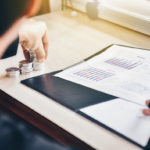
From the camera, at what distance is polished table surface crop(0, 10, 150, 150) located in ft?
2.51

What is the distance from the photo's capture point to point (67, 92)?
0.94m

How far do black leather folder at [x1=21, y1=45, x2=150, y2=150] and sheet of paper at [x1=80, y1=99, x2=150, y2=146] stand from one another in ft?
0.07

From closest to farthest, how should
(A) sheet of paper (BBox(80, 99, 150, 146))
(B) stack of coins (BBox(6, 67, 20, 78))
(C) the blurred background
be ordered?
(A) sheet of paper (BBox(80, 99, 150, 146)) → (B) stack of coins (BBox(6, 67, 20, 78)) → (C) the blurred background

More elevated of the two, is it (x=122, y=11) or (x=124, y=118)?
(x=122, y=11)

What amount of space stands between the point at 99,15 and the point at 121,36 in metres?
0.26

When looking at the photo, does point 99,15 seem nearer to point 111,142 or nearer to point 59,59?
point 59,59

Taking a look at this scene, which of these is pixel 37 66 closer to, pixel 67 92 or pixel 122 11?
pixel 67 92

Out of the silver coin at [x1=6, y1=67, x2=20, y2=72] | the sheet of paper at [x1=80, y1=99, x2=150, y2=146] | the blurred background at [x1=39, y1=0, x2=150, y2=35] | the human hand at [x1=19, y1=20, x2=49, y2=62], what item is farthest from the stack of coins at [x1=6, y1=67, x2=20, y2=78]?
the blurred background at [x1=39, y1=0, x2=150, y2=35]

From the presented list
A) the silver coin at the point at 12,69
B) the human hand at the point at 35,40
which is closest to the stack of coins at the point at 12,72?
the silver coin at the point at 12,69

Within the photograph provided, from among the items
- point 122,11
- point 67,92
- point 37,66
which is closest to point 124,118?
point 67,92

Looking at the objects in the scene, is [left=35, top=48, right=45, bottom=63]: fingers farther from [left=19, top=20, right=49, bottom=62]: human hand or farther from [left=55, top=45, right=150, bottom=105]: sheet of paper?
[left=55, top=45, right=150, bottom=105]: sheet of paper

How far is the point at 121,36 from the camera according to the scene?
4.60 ft

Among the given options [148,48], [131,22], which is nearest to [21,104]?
[148,48]

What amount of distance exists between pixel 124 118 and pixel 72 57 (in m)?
0.44
